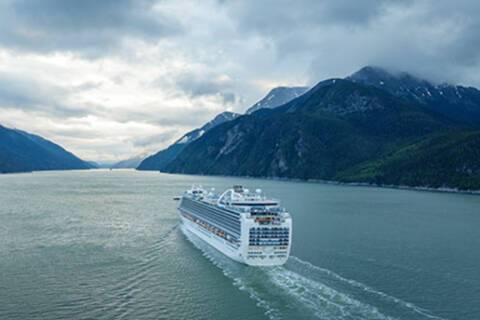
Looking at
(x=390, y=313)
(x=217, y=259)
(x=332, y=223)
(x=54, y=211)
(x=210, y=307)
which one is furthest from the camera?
(x=54, y=211)

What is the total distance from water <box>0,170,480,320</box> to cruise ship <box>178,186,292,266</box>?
210 cm

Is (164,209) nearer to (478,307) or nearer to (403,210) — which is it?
(403,210)

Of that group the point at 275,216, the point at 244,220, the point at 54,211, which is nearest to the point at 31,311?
the point at 244,220

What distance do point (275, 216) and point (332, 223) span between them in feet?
141

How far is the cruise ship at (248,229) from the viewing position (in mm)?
61750

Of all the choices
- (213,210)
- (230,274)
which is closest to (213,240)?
(213,210)

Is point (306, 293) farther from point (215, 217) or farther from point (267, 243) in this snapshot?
point (215, 217)

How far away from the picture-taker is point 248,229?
61.8 m

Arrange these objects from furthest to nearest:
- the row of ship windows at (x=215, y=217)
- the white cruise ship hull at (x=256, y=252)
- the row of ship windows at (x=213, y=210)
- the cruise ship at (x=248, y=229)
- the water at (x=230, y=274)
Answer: the row of ship windows at (x=213, y=210)
the row of ship windows at (x=215, y=217)
the cruise ship at (x=248, y=229)
the white cruise ship hull at (x=256, y=252)
the water at (x=230, y=274)

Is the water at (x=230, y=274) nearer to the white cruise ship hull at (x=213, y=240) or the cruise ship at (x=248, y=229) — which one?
the white cruise ship hull at (x=213, y=240)

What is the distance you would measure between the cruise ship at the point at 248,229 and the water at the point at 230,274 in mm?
2103

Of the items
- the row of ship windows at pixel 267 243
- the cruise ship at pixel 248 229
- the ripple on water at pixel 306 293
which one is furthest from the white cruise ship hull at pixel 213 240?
the row of ship windows at pixel 267 243

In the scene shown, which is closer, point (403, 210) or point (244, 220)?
point (244, 220)

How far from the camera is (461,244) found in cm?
7900
